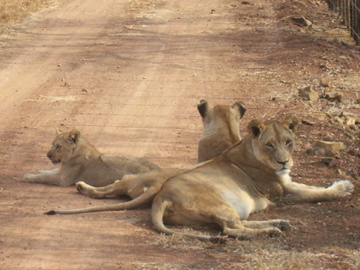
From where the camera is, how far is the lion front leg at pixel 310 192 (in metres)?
7.68

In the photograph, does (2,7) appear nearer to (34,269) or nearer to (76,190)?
(76,190)

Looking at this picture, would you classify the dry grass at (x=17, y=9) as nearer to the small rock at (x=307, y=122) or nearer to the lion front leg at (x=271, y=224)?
the small rock at (x=307, y=122)

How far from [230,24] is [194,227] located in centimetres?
1221

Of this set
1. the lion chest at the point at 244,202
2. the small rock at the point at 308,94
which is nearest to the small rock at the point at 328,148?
the lion chest at the point at 244,202

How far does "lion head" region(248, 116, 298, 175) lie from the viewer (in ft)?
24.6

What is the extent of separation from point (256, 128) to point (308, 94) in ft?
15.5

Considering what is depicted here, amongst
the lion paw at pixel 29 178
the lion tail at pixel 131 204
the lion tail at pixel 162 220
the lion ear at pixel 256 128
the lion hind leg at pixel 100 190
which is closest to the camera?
the lion tail at pixel 162 220

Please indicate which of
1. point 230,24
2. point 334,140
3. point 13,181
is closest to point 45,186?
point 13,181

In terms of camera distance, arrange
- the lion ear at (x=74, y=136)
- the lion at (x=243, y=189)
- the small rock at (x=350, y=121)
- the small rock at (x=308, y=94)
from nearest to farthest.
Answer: the lion at (x=243, y=189), the lion ear at (x=74, y=136), the small rock at (x=350, y=121), the small rock at (x=308, y=94)

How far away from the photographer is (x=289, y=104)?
1195 cm

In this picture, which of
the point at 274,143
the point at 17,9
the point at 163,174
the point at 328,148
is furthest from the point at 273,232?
the point at 17,9

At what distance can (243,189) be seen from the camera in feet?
24.8

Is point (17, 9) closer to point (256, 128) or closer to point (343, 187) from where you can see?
point (256, 128)

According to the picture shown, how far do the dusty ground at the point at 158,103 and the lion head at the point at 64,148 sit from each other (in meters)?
0.33
